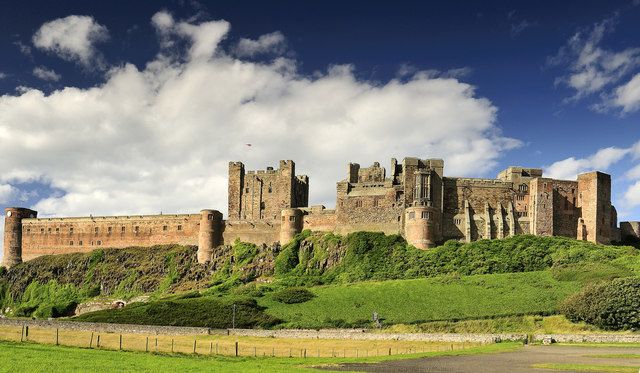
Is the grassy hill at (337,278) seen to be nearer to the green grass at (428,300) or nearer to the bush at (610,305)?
the green grass at (428,300)

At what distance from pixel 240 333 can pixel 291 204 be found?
143ft

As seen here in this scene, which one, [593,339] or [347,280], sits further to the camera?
[347,280]

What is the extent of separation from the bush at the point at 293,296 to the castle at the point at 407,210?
19.2 m

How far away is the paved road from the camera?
1567 inches

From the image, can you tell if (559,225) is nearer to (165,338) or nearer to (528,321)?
(528,321)

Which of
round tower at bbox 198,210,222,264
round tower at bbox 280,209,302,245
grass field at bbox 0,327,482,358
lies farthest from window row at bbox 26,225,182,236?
grass field at bbox 0,327,482,358

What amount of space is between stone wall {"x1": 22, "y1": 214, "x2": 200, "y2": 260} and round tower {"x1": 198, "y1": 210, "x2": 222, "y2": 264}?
572 cm

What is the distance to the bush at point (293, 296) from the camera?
274 ft

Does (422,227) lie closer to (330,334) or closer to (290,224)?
(290,224)

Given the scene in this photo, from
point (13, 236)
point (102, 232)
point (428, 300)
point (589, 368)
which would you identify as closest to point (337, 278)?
point (428, 300)

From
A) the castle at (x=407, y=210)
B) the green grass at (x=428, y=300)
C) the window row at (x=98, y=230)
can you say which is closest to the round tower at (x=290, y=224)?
the castle at (x=407, y=210)

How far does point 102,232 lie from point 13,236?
18.9 metres

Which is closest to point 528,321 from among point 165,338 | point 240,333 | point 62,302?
point 240,333

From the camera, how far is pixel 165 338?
220 ft
